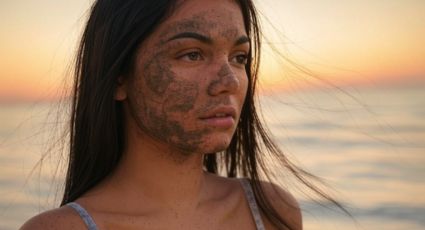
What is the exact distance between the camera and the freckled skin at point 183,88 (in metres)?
3.23

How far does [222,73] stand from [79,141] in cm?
59

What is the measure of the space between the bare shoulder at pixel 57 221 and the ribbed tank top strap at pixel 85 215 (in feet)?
0.04

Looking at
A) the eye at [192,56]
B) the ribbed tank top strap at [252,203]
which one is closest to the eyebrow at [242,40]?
the eye at [192,56]

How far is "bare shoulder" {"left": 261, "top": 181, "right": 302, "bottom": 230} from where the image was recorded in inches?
146

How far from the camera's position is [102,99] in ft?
10.9

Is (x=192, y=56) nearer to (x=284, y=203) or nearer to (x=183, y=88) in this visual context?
(x=183, y=88)

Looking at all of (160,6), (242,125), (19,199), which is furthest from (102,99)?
(19,199)

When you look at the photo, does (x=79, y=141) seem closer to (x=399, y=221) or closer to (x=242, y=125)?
(x=242, y=125)

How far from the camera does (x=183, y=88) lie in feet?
10.6

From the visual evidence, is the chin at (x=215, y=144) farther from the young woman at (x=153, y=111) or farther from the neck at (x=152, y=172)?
the neck at (x=152, y=172)

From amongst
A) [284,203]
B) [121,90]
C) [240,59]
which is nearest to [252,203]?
[284,203]

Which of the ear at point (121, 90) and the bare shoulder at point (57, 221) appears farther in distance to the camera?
the ear at point (121, 90)

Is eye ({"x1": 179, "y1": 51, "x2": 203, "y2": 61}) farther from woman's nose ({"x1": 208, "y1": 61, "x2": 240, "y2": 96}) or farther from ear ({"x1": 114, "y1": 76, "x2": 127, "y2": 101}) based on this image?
ear ({"x1": 114, "y1": 76, "x2": 127, "y2": 101})

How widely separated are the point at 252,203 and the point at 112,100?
701 mm
